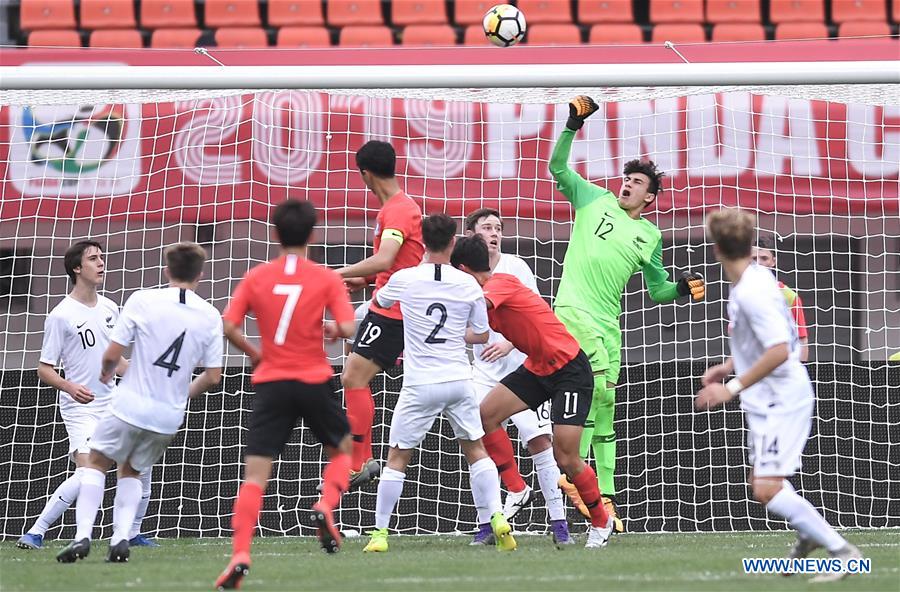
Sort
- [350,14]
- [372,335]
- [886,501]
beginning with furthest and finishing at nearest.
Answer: [350,14]
[886,501]
[372,335]

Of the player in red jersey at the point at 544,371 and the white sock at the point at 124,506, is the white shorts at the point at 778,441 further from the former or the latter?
the white sock at the point at 124,506

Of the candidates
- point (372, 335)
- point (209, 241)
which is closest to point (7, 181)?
point (209, 241)

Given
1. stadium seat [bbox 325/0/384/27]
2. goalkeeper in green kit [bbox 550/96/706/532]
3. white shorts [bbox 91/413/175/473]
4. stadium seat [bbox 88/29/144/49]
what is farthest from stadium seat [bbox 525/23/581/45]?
white shorts [bbox 91/413/175/473]

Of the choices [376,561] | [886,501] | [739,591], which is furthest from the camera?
[886,501]

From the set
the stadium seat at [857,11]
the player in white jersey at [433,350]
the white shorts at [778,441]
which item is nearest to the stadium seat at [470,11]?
the stadium seat at [857,11]

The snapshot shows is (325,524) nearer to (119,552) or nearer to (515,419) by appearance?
(119,552)

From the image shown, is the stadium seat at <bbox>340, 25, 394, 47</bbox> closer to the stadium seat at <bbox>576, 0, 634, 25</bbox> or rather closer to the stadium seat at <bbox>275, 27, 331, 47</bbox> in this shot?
the stadium seat at <bbox>275, 27, 331, 47</bbox>

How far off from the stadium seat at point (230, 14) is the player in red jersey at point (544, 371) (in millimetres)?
9323

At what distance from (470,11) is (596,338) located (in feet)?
29.0

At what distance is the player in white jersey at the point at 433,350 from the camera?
7.08m

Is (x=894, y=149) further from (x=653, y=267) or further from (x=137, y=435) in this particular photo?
(x=137, y=435)

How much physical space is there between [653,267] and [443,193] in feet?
8.69

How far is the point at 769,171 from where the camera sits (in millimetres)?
10477

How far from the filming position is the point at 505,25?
361 inches
